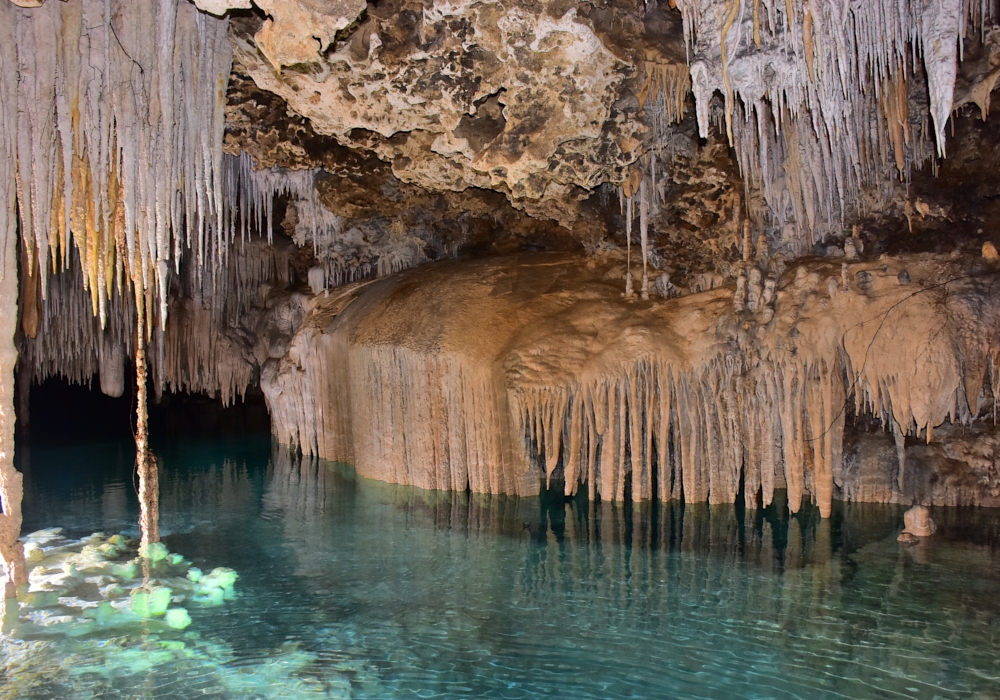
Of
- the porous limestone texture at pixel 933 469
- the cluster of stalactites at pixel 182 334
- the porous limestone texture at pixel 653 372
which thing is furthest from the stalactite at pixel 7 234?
the cluster of stalactites at pixel 182 334

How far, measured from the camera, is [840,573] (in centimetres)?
664

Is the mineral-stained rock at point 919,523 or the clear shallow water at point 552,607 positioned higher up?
the mineral-stained rock at point 919,523

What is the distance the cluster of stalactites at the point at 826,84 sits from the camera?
6102 mm

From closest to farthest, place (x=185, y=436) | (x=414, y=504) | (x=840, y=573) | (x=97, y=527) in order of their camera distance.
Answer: (x=840, y=573)
(x=97, y=527)
(x=414, y=504)
(x=185, y=436)

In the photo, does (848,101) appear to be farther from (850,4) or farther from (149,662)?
(149,662)

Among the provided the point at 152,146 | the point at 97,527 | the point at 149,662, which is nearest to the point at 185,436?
the point at 97,527

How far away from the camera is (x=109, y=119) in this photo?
6.43 metres

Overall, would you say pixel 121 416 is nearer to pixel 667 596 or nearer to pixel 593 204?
pixel 593 204

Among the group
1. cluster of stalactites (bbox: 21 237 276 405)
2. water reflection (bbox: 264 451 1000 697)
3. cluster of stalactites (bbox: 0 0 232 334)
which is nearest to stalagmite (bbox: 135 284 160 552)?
cluster of stalactites (bbox: 0 0 232 334)

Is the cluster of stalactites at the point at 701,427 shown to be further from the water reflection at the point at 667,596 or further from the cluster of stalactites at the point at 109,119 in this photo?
the cluster of stalactites at the point at 109,119

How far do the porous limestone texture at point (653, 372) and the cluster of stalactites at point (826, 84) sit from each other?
0.91 metres

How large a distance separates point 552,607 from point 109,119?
500 cm

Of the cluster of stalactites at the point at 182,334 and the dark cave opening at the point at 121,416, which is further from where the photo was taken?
the dark cave opening at the point at 121,416

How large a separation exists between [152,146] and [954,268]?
7126 millimetres
